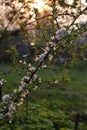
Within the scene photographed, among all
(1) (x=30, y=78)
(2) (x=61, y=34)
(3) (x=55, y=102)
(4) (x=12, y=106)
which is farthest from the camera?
(3) (x=55, y=102)

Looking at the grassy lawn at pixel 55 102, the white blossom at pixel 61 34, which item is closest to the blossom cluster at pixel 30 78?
the white blossom at pixel 61 34

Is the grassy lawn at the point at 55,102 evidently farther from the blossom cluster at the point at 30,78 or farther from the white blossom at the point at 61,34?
the white blossom at the point at 61,34

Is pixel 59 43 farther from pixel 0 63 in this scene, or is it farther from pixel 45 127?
pixel 0 63

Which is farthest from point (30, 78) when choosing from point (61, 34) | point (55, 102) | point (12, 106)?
point (55, 102)

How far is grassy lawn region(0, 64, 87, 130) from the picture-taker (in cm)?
581

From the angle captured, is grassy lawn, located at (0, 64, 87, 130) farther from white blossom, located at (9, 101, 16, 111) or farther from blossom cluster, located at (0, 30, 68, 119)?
white blossom, located at (9, 101, 16, 111)

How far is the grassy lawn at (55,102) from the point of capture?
5.81 m

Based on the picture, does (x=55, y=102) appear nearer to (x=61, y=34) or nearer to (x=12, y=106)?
(x=12, y=106)

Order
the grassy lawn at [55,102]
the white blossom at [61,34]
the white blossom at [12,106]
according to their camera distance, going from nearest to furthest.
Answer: the white blossom at [61,34]
the white blossom at [12,106]
the grassy lawn at [55,102]

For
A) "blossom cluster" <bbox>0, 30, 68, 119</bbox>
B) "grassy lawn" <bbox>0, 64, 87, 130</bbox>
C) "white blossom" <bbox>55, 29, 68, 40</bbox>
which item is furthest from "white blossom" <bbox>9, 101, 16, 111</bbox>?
"white blossom" <bbox>55, 29, 68, 40</bbox>

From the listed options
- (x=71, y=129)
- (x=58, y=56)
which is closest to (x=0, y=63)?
(x=71, y=129)

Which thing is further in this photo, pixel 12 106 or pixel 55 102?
pixel 55 102

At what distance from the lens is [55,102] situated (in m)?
15.3

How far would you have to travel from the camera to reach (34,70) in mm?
4637
